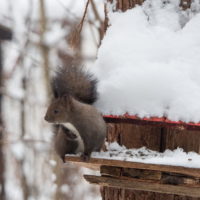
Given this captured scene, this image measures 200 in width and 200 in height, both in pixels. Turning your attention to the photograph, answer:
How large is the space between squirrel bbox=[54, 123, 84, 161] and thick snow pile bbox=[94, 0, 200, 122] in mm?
294

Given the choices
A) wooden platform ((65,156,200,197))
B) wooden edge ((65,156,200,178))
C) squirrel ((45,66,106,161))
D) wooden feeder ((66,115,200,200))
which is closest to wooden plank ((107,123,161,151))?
wooden feeder ((66,115,200,200))

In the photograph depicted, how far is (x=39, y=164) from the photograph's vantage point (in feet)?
24.8

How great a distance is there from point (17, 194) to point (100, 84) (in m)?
5.03

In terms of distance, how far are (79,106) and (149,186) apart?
0.65 m

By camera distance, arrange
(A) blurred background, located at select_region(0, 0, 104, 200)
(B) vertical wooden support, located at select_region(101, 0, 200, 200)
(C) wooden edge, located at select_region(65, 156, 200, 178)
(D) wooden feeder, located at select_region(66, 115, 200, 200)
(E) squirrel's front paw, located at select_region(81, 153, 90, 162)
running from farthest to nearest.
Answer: (A) blurred background, located at select_region(0, 0, 104, 200) → (B) vertical wooden support, located at select_region(101, 0, 200, 200) → (E) squirrel's front paw, located at select_region(81, 153, 90, 162) → (D) wooden feeder, located at select_region(66, 115, 200, 200) → (C) wooden edge, located at select_region(65, 156, 200, 178)

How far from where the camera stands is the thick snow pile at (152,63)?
2.51m

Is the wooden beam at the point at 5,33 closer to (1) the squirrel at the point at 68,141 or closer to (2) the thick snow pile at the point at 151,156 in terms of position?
(1) the squirrel at the point at 68,141

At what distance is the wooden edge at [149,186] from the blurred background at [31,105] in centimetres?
388

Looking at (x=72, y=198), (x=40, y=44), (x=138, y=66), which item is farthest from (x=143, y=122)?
(x=72, y=198)

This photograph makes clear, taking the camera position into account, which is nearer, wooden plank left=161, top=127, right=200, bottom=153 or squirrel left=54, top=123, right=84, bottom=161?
wooden plank left=161, top=127, right=200, bottom=153

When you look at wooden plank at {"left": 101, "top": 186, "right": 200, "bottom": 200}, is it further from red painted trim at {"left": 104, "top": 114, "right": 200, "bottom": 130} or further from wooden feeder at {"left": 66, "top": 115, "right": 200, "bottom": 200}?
red painted trim at {"left": 104, "top": 114, "right": 200, "bottom": 130}

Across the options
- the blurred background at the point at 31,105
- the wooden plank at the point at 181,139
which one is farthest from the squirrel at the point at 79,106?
the blurred background at the point at 31,105

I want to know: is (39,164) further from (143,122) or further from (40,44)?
(143,122)

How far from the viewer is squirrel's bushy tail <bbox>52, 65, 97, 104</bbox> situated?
2.79m
